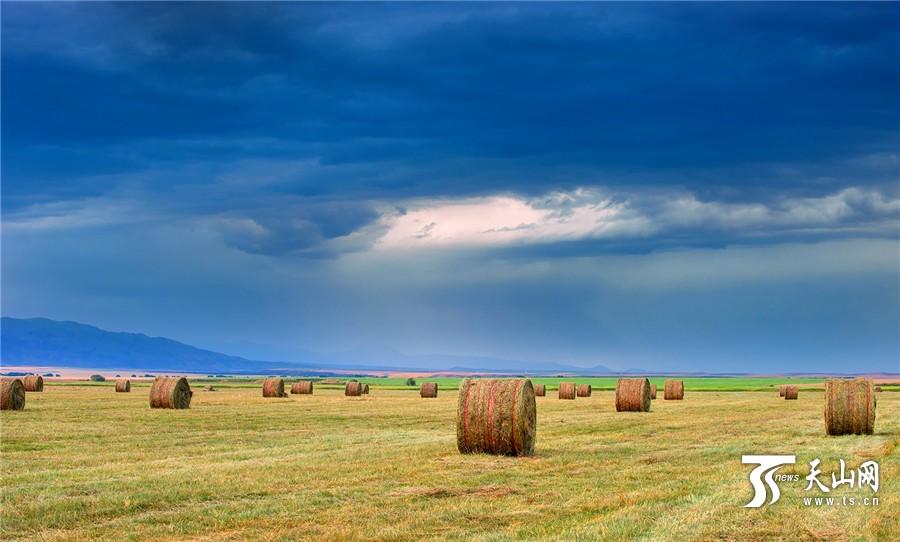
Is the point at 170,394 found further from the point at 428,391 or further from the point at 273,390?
the point at 428,391

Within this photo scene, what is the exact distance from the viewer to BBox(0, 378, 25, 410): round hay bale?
120 ft

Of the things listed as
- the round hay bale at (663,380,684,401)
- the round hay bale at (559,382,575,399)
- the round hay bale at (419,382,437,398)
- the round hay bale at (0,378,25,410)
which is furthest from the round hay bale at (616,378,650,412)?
the round hay bale at (419,382,437,398)

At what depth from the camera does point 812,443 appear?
74.4 ft

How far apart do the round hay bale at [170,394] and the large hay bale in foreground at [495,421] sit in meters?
22.3

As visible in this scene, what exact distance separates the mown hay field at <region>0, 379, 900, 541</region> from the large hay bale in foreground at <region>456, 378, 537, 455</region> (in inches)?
14.7

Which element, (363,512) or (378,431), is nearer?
(363,512)

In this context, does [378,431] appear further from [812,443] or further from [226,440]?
[812,443]

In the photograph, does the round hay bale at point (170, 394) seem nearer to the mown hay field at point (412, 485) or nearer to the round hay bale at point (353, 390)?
the mown hay field at point (412, 485)

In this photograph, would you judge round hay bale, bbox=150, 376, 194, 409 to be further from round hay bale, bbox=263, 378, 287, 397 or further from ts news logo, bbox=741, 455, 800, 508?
ts news logo, bbox=741, 455, 800, 508

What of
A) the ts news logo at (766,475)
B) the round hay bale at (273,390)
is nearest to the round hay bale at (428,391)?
the round hay bale at (273,390)

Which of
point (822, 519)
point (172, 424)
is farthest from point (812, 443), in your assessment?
point (172, 424)

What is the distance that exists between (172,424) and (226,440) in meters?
A: 6.24

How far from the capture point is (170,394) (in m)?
39.8

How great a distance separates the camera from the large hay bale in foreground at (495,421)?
65.9 ft
